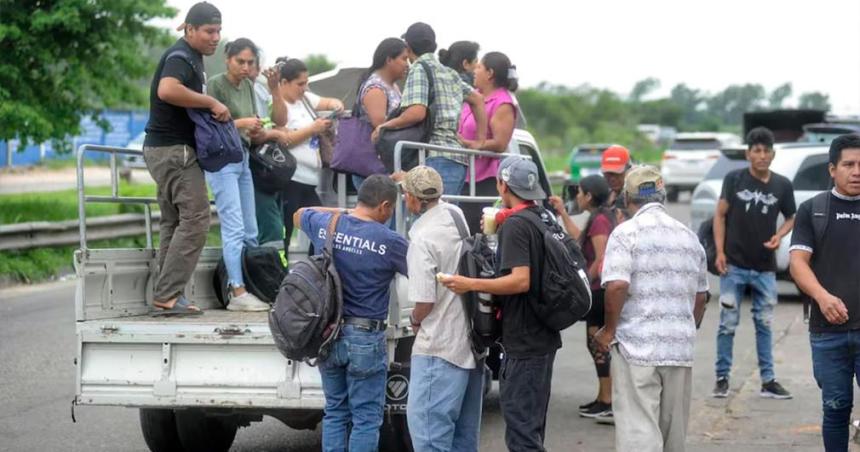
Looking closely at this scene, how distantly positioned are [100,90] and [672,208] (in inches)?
777

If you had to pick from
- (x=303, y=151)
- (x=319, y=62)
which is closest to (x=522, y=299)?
(x=303, y=151)

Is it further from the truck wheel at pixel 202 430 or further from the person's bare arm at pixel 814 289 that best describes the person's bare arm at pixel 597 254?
the truck wheel at pixel 202 430

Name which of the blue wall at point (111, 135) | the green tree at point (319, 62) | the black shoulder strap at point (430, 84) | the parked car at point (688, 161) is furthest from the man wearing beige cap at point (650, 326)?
the green tree at point (319, 62)

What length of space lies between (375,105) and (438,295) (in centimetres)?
224

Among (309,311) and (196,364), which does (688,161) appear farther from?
(309,311)

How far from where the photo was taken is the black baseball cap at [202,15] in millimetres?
7703

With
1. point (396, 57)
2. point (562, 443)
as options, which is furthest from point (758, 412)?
point (396, 57)

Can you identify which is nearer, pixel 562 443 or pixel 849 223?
pixel 849 223

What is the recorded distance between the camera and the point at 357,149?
327 inches

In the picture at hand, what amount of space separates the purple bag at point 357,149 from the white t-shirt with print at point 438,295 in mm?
2009

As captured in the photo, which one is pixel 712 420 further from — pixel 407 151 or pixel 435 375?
pixel 435 375

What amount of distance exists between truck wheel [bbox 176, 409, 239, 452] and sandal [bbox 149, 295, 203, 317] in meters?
0.57

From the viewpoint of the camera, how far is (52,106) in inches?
782

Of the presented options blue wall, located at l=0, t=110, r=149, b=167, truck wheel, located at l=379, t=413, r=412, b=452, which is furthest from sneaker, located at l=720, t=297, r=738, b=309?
blue wall, located at l=0, t=110, r=149, b=167
